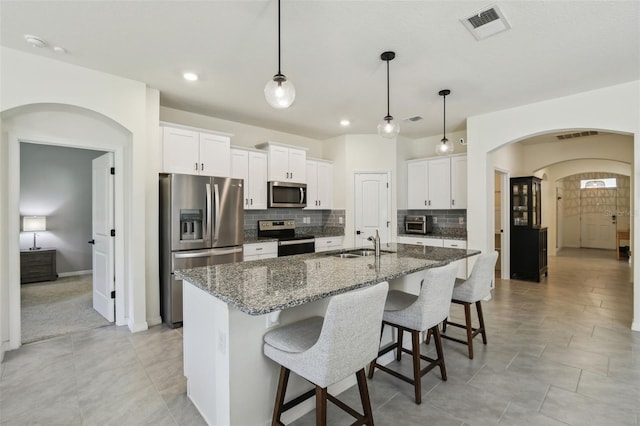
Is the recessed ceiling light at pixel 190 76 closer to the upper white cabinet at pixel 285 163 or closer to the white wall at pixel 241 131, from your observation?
the white wall at pixel 241 131

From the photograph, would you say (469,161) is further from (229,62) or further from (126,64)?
(126,64)

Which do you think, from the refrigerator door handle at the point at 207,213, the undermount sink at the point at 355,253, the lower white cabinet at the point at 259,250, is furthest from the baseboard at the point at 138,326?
the undermount sink at the point at 355,253

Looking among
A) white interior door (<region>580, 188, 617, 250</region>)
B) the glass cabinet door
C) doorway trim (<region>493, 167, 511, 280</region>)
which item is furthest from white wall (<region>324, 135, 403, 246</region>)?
white interior door (<region>580, 188, 617, 250</region>)

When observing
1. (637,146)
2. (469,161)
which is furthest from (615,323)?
(469,161)

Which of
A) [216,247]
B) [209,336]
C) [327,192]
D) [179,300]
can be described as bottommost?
[179,300]

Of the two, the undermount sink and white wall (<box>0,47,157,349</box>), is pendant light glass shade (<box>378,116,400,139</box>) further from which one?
white wall (<box>0,47,157,349</box>)

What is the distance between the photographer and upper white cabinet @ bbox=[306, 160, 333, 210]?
18.5ft

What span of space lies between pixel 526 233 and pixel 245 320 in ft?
19.1

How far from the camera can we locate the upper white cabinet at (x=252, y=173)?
4.64 m

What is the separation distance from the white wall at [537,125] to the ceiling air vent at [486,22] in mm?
2113

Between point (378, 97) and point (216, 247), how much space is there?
2714mm

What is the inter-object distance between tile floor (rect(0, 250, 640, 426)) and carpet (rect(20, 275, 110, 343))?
0.96 feet

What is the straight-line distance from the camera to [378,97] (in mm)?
3938

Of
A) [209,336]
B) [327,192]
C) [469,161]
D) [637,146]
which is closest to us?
[209,336]
